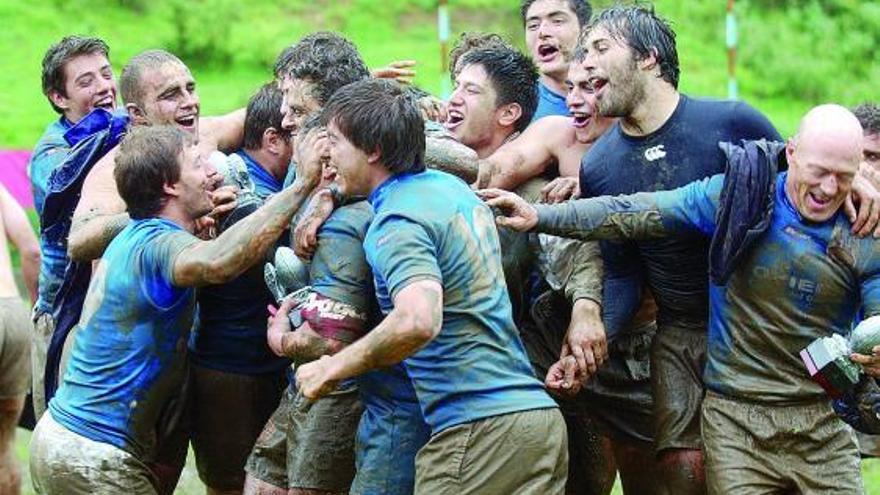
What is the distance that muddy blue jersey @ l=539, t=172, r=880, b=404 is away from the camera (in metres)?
6.56

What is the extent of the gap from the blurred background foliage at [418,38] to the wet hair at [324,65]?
11.9m

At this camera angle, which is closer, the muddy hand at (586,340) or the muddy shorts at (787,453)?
the muddy shorts at (787,453)

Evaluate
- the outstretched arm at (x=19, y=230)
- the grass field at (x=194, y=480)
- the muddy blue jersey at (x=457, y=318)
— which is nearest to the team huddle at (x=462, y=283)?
the muddy blue jersey at (x=457, y=318)

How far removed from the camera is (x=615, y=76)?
23.7 ft

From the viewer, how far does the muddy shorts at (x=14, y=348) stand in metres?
8.95

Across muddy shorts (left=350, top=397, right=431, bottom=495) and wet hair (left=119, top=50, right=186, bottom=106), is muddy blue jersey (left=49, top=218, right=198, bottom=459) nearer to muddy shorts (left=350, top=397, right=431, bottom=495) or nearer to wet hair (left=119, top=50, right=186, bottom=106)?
muddy shorts (left=350, top=397, right=431, bottom=495)

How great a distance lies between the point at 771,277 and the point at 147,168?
2454 millimetres

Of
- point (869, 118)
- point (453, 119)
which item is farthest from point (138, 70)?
point (869, 118)

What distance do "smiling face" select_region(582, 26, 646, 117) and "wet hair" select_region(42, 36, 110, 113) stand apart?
2.89 meters

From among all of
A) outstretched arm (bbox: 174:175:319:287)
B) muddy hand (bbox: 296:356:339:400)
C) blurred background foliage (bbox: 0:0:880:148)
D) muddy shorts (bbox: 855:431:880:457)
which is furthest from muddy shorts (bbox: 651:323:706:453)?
blurred background foliage (bbox: 0:0:880:148)

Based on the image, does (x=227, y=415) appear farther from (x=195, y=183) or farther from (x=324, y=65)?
(x=324, y=65)

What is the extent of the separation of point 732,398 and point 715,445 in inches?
7.5

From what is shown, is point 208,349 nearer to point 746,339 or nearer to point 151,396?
point 151,396

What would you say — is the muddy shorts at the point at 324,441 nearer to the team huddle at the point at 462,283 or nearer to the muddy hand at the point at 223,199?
the team huddle at the point at 462,283
